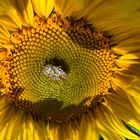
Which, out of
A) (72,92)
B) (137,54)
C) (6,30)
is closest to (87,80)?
(72,92)

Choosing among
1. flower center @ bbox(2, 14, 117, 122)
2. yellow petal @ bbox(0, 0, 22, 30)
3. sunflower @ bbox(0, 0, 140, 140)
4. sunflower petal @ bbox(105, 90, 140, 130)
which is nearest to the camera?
yellow petal @ bbox(0, 0, 22, 30)

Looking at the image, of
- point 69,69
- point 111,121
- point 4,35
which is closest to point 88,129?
point 111,121

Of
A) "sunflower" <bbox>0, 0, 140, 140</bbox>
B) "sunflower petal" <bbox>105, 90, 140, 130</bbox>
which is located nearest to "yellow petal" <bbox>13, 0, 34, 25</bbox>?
"sunflower" <bbox>0, 0, 140, 140</bbox>

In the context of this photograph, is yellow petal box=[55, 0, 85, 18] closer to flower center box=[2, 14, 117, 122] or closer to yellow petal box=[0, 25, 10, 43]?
flower center box=[2, 14, 117, 122]

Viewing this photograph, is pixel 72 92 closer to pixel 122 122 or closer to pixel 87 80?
pixel 87 80

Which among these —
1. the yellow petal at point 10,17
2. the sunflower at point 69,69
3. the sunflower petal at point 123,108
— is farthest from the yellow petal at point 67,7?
the sunflower petal at point 123,108

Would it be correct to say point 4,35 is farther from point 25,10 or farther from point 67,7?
point 67,7

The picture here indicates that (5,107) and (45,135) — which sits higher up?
(5,107)
